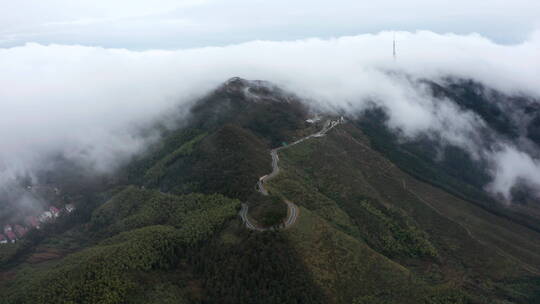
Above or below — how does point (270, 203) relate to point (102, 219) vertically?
above

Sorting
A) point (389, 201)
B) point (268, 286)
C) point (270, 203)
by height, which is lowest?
point (389, 201)

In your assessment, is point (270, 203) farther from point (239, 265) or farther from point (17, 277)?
point (17, 277)

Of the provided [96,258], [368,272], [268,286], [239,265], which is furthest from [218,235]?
[368,272]

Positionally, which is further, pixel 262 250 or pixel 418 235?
pixel 418 235

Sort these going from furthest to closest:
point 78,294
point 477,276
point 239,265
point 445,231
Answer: point 445,231
point 477,276
point 239,265
point 78,294

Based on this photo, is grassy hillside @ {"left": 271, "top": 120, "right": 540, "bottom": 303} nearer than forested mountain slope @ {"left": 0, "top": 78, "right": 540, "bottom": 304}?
No

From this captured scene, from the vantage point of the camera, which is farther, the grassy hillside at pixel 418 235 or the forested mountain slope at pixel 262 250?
the grassy hillside at pixel 418 235

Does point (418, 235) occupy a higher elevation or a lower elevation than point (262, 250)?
lower

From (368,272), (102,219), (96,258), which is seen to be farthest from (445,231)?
(102,219)

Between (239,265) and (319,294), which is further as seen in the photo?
(239,265)

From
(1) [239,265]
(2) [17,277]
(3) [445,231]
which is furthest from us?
(3) [445,231]
